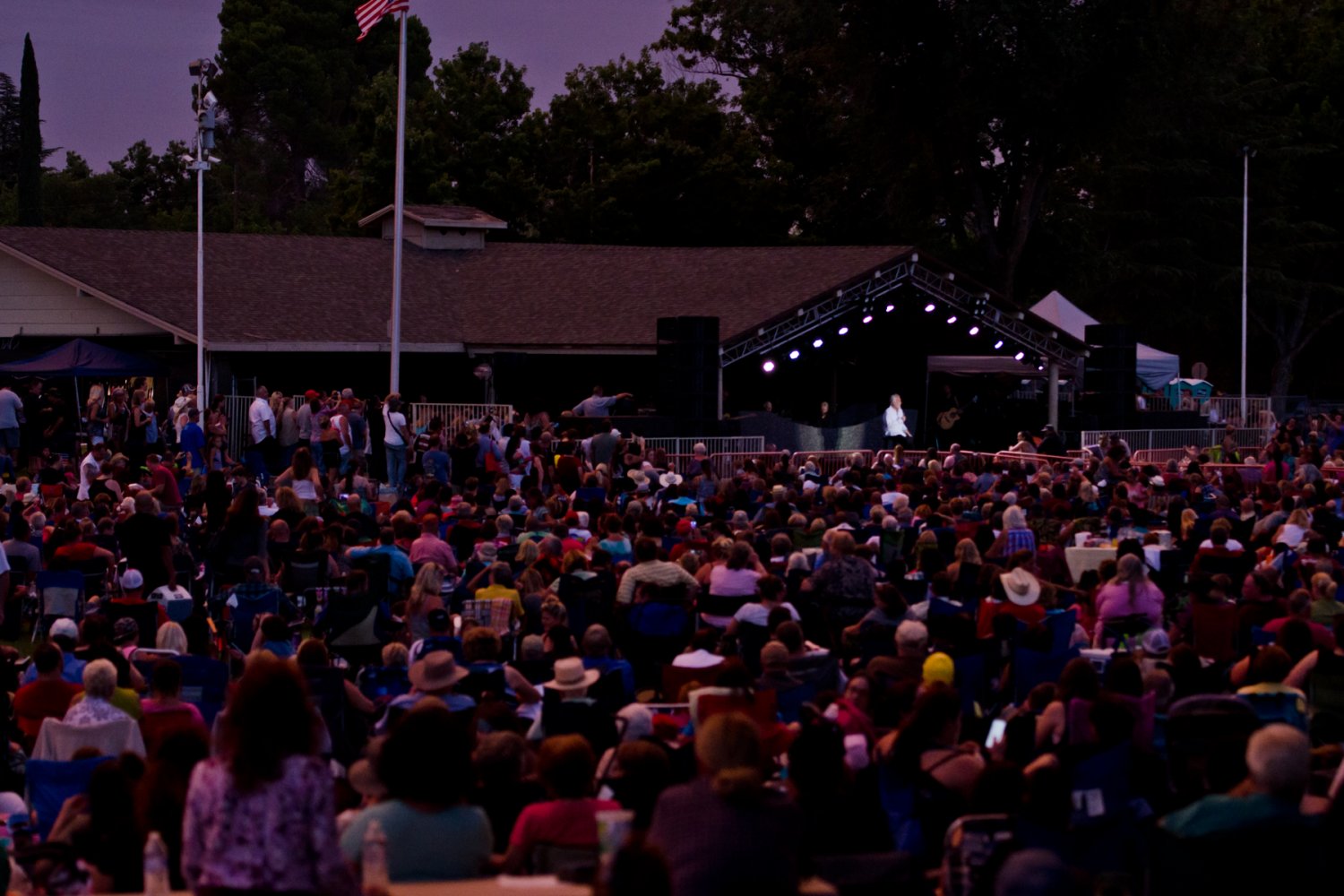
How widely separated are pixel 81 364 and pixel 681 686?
63.9 ft

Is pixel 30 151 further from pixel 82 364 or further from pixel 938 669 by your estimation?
pixel 938 669

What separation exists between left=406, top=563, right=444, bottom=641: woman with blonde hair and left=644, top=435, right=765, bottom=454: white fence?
14335mm

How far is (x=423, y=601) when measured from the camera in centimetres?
1120

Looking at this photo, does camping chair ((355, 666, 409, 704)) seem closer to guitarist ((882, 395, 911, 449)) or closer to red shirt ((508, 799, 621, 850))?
red shirt ((508, 799, 621, 850))

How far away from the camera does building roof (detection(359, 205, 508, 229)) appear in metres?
36.1

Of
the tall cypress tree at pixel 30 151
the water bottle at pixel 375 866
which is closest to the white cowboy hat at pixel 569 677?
the water bottle at pixel 375 866

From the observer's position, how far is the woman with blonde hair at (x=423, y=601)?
11.2 metres

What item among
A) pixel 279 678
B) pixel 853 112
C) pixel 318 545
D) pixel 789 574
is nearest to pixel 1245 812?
pixel 279 678

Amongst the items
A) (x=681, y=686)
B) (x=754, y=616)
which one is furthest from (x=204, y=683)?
(x=754, y=616)

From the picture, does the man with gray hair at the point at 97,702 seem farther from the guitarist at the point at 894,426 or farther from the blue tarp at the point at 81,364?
the guitarist at the point at 894,426

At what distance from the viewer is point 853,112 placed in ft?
149

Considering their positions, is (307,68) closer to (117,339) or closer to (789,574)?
(117,339)

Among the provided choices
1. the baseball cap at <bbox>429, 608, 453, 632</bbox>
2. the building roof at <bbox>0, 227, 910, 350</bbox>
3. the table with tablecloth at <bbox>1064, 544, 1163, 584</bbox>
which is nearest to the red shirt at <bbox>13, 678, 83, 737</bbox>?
the baseball cap at <bbox>429, 608, 453, 632</bbox>

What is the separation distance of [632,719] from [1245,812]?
3088 mm
